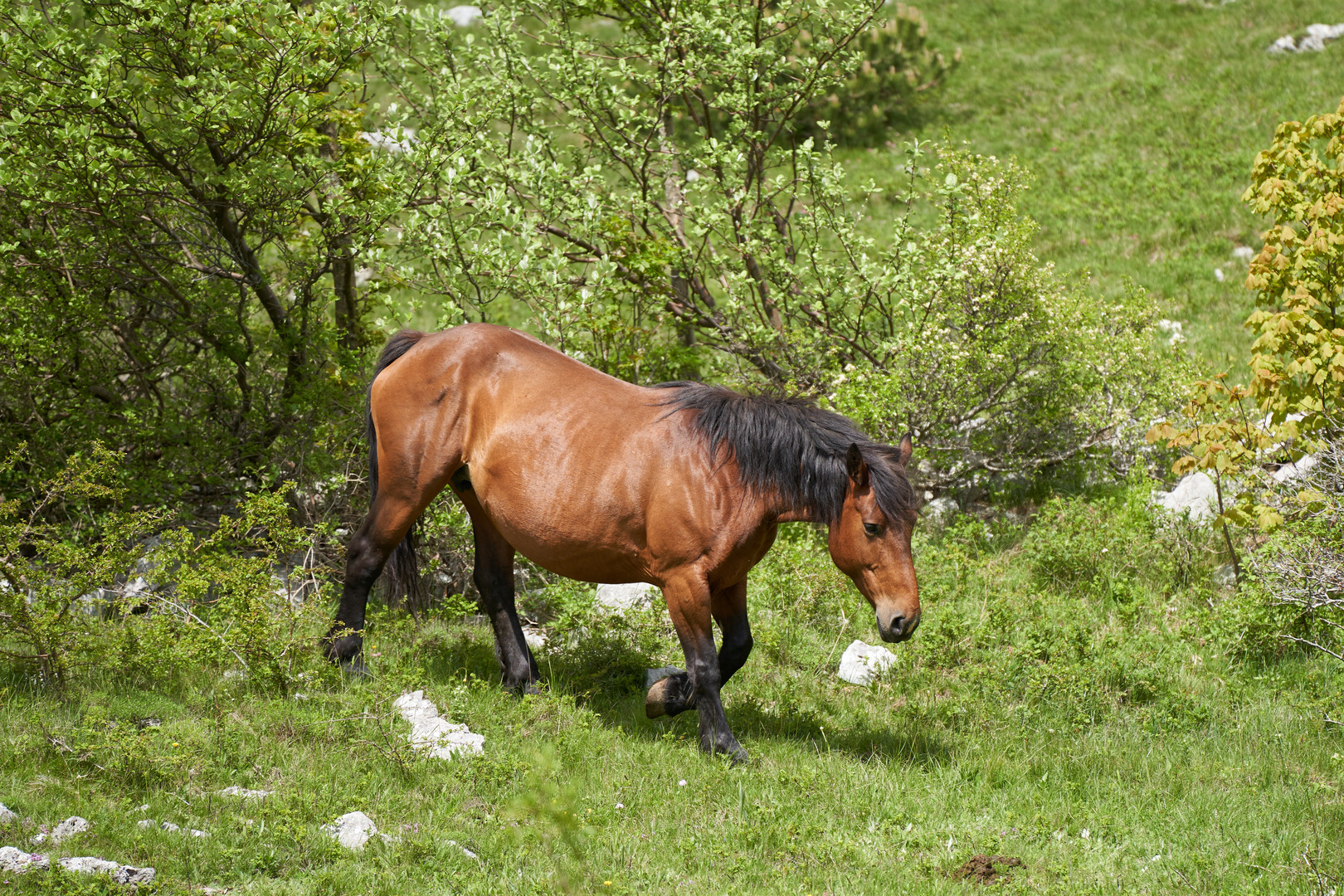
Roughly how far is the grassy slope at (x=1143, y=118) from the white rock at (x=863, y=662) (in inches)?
247

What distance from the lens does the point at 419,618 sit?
25.7ft

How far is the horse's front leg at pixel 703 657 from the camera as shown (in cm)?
590

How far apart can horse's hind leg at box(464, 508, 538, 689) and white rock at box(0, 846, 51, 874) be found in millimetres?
2878

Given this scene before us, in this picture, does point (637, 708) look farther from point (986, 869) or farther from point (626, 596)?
point (986, 869)

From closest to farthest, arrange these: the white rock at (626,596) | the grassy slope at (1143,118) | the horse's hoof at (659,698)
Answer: the horse's hoof at (659,698)
the white rock at (626,596)
the grassy slope at (1143,118)

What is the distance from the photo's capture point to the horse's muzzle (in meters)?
5.41

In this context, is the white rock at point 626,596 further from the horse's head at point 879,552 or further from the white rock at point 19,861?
the white rock at point 19,861

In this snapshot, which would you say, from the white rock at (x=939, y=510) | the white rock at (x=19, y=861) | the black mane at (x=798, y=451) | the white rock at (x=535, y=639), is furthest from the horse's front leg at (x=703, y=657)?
the white rock at (x=939, y=510)

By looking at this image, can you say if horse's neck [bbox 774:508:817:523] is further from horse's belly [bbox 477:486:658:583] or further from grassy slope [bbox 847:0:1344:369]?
grassy slope [bbox 847:0:1344:369]

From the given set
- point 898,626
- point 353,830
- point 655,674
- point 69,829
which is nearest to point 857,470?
point 898,626

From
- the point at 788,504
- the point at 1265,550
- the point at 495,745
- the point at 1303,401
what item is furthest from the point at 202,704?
the point at 1303,401

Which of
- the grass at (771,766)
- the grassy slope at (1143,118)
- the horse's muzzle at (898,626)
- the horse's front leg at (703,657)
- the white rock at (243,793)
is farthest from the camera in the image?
the grassy slope at (1143,118)

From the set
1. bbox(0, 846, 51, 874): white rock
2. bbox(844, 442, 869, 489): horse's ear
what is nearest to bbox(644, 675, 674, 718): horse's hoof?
bbox(844, 442, 869, 489): horse's ear

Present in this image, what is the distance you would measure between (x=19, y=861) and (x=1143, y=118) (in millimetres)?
19253
